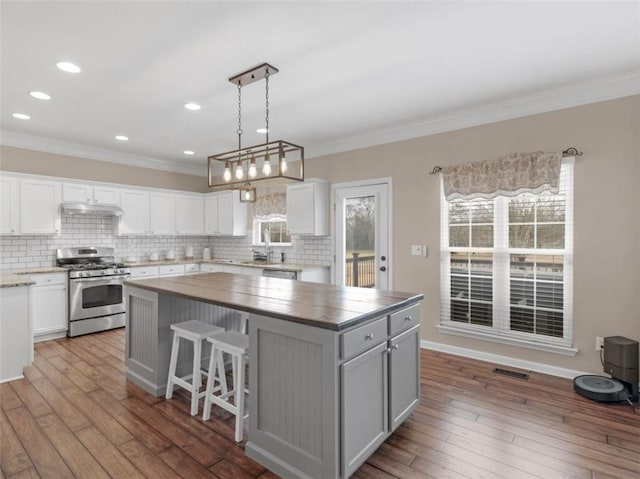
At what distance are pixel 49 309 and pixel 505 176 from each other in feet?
19.2

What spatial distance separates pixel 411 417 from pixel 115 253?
5407 millimetres

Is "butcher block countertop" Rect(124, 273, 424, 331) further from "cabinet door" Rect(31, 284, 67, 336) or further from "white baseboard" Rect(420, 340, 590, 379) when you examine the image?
"cabinet door" Rect(31, 284, 67, 336)

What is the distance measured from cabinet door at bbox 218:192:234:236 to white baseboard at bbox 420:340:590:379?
13.0 feet

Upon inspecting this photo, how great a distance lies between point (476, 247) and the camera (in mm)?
4027

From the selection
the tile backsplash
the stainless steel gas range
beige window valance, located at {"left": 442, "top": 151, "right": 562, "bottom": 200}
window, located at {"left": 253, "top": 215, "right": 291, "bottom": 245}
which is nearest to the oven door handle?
the stainless steel gas range

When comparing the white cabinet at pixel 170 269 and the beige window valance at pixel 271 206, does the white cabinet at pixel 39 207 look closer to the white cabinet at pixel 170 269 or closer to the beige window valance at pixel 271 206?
the white cabinet at pixel 170 269

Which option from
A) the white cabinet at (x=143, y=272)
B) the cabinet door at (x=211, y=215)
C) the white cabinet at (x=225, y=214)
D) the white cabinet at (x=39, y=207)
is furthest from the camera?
the cabinet door at (x=211, y=215)

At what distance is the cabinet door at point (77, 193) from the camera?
16.7ft

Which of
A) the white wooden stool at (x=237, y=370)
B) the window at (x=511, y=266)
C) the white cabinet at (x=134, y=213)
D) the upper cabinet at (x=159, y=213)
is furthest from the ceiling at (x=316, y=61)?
the white wooden stool at (x=237, y=370)

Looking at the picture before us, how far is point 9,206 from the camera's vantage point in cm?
459

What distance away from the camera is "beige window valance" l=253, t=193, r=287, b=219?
602 cm

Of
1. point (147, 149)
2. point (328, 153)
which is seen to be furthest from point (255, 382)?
point (147, 149)

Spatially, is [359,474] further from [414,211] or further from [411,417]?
[414,211]

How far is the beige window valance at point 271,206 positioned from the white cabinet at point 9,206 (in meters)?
3.36
